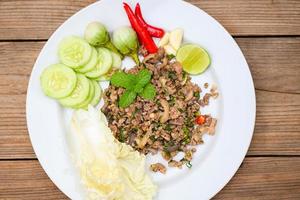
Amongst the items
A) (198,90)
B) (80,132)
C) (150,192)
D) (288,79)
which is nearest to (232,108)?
(198,90)

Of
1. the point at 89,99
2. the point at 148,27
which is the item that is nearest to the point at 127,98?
the point at 89,99

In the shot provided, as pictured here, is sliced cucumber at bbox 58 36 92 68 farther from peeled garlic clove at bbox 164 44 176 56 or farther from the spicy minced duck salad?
peeled garlic clove at bbox 164 44 176 56

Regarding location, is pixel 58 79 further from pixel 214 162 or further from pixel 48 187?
pixel 214 162

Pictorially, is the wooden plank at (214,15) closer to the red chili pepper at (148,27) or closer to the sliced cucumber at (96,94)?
the red chili pepper at (148,27)

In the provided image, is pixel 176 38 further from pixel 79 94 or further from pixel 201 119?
pixel 79 94

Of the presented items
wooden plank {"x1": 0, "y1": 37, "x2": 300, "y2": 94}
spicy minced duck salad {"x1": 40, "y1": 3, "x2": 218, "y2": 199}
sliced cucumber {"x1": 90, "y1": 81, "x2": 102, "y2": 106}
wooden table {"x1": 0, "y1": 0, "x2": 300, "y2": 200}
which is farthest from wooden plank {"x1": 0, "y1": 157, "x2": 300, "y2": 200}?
sliced cucumber {"x1": 90, "y1": 81, "x2": 102, "y2": 106}

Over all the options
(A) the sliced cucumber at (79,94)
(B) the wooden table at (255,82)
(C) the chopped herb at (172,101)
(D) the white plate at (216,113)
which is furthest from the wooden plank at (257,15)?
(A) the sliced cucumber at (79,94)
